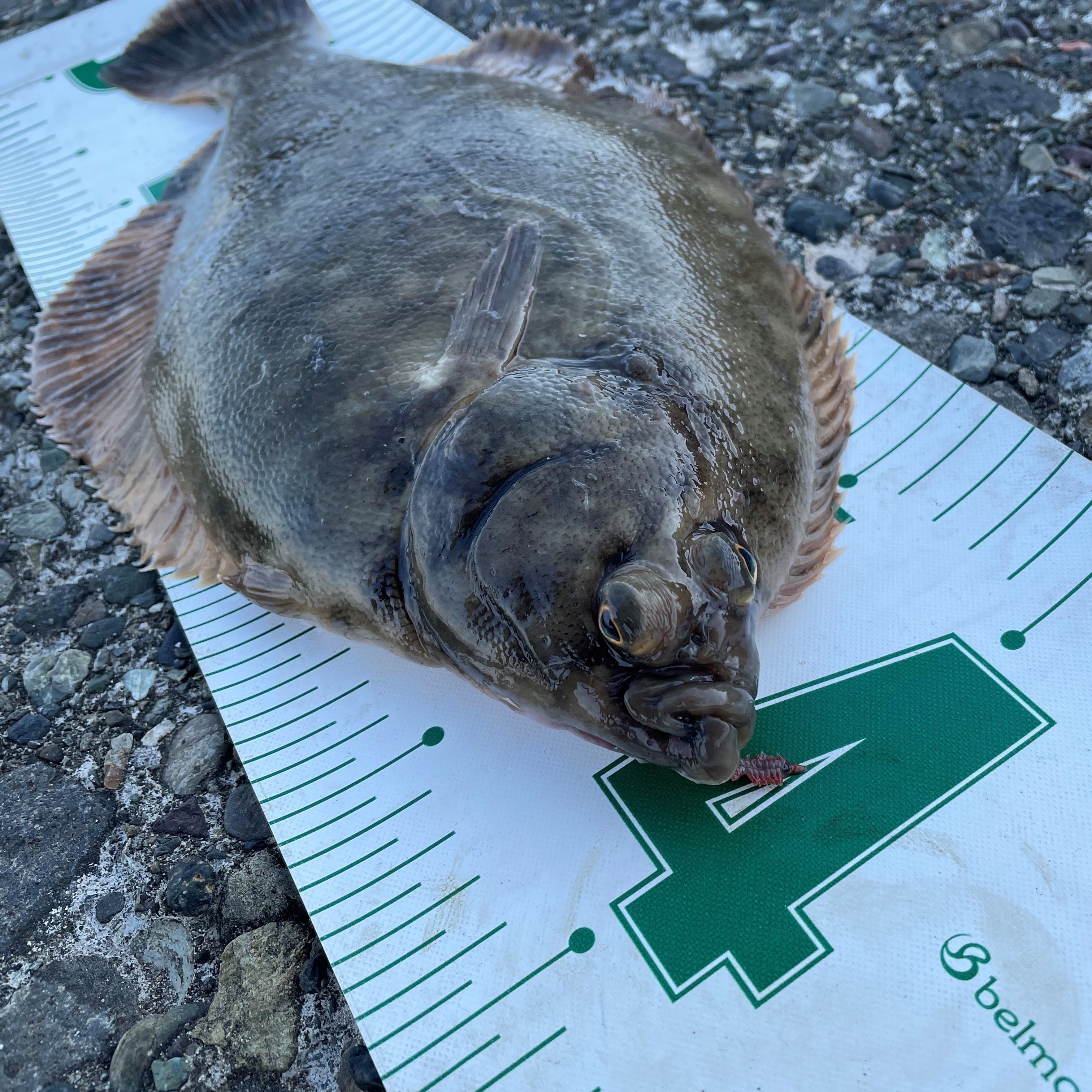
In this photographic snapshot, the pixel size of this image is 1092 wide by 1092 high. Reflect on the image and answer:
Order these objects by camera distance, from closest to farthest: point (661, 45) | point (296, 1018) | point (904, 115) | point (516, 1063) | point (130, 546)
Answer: point (516, 1063) → point (296, 1018) → point (130, 546) → point (904, 115) → point (661, 45)

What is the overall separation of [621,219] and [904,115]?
2177 millimetres

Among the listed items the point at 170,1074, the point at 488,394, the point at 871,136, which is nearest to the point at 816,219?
the point at 871,136

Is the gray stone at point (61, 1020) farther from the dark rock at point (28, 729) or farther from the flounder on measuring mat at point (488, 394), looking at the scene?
the flounder on measuring mat at point (488, 394)

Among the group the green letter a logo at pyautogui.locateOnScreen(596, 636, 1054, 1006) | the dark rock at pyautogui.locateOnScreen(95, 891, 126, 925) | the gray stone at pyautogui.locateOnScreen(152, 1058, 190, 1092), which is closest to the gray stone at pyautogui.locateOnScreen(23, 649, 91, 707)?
the dark rock at pyautogui.locateOnScreen(95, 891, 126, 925)

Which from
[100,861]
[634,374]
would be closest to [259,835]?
[100,861]

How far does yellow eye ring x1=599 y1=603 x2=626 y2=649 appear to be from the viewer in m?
1.86

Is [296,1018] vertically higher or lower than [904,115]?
lower

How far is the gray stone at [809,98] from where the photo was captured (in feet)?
13.7

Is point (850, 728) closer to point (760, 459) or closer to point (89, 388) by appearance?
point (760, 459)

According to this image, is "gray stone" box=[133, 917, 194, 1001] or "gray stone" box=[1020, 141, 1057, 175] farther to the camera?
"gray stone" box=[1020, 141, 1057, 175]

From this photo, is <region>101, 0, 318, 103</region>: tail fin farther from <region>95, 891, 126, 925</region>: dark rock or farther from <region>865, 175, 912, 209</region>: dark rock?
<region>95, 891, 126, 925</region>: dark rock

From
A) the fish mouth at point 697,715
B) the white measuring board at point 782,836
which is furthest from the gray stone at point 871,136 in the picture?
the fish mouth at point 697,715

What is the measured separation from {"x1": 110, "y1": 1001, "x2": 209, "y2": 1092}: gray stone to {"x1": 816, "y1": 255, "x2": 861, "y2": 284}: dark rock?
318cm

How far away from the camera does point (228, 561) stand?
2736 mm
